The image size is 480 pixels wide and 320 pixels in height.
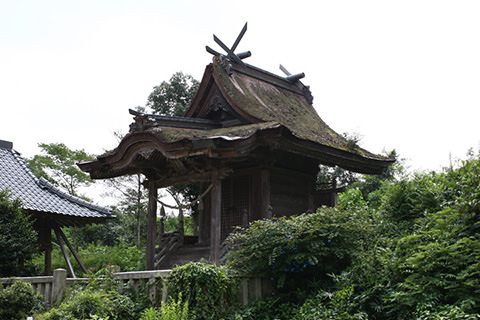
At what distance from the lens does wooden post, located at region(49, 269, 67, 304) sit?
867cm

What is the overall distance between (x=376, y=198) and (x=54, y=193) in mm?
11774

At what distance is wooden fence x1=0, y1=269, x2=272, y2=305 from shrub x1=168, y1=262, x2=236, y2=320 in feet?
0.85

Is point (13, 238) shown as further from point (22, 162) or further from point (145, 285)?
point (22, 162)

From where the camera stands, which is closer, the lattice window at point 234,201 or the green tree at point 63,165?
the lattice window at point 234,201

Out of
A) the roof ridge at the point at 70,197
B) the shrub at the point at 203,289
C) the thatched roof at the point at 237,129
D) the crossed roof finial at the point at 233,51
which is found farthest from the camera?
the roof ridge at the point at 70,197

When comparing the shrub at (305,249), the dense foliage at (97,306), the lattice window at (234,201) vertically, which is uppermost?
the lattice window at (234,201)

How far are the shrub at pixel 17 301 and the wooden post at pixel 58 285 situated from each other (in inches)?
14.4

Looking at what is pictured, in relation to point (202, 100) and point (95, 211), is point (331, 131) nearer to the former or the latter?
point (202, 100)

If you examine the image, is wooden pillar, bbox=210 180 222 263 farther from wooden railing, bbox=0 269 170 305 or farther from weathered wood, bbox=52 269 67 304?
weathered wood, bbox=52 269 67 304

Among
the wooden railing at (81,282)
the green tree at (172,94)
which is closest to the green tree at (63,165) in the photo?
the green tree at (172,94)

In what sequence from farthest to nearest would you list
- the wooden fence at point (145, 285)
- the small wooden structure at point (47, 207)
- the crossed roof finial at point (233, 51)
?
the small wooden structure at point (47, 207), the crossed roof finial at point (233, 51), the wooden fence at point (145, 285)

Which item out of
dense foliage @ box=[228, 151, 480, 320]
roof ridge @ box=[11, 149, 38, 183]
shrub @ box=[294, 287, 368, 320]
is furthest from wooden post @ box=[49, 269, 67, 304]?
roof ridge @ box=[11, 149, 38, 183]

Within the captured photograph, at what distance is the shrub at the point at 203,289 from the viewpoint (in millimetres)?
7402

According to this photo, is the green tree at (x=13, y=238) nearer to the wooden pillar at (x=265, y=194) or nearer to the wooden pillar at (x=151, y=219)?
the wooden pillar at (x=151, y=219)
